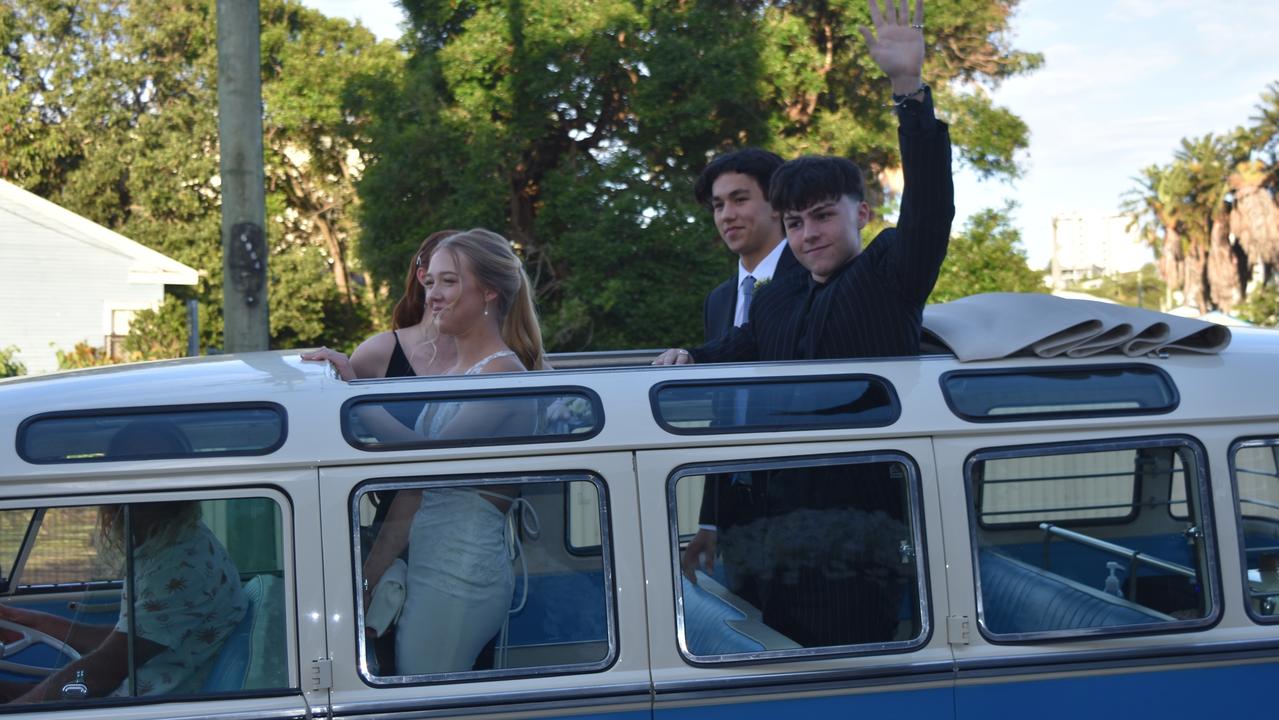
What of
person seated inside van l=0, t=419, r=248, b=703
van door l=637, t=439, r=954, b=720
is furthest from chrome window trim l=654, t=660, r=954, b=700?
person seated inside van l=0, t=419, r=248, b=703

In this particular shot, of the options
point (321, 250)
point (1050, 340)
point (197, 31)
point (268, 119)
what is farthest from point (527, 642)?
point (197, 31)

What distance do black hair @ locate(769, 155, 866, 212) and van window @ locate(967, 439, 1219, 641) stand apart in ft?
3.10

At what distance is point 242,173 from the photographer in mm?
6105

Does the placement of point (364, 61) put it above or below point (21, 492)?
above

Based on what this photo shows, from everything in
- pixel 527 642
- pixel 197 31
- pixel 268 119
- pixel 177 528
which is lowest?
pixel 527 642

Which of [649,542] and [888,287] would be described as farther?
[888,287]

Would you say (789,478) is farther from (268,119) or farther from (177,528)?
(268,119)

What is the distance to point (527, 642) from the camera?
3145mm

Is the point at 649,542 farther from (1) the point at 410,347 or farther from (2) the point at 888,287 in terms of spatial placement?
(1) the point at 410,347

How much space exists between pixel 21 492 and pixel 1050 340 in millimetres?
2754

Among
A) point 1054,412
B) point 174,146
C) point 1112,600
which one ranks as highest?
point 174,146

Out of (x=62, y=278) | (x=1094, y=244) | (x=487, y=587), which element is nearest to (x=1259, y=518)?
(x=487, y=587)

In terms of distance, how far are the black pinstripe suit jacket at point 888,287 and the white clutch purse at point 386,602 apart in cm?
139

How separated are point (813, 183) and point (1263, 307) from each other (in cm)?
4169
